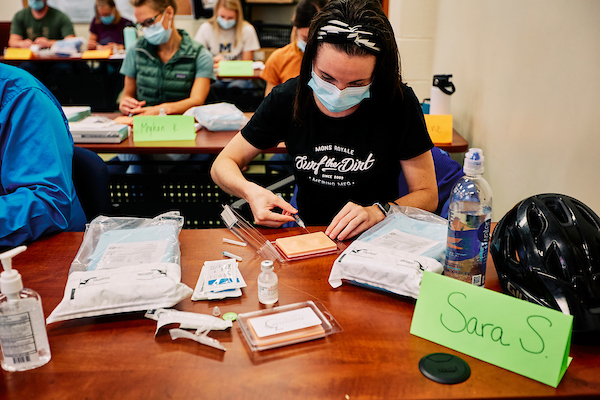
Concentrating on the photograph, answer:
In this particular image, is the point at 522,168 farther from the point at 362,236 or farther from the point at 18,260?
the point at 18,260

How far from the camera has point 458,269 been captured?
94cm

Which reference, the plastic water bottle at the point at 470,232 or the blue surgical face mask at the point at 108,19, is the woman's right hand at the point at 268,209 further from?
the blue surgical face mask at the point at 108,19

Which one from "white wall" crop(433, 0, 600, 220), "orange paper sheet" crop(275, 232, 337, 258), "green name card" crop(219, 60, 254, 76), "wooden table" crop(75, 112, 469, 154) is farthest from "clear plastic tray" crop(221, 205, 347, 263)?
"green name card" crop(219, 60, 254, 76)

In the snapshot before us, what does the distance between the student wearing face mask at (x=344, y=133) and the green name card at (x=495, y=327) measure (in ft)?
1.31

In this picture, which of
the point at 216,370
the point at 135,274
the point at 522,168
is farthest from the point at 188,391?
the point at 522,168

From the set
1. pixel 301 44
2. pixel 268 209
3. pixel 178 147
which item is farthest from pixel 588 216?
pixel 301 44

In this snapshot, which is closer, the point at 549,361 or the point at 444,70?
the point at 549,361

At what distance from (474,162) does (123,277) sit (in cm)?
68

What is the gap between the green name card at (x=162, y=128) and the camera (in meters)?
2.30

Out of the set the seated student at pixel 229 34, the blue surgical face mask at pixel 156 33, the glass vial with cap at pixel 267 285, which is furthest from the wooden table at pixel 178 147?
the seated student at pixel 229 34

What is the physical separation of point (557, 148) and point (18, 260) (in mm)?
1524

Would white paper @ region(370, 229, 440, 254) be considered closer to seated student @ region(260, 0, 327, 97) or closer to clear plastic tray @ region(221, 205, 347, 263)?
clear plastic tray @ region(221, 205, 347, 263)

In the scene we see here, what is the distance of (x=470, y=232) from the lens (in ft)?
2.98

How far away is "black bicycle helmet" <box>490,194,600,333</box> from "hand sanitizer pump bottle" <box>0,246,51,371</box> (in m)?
0.82
